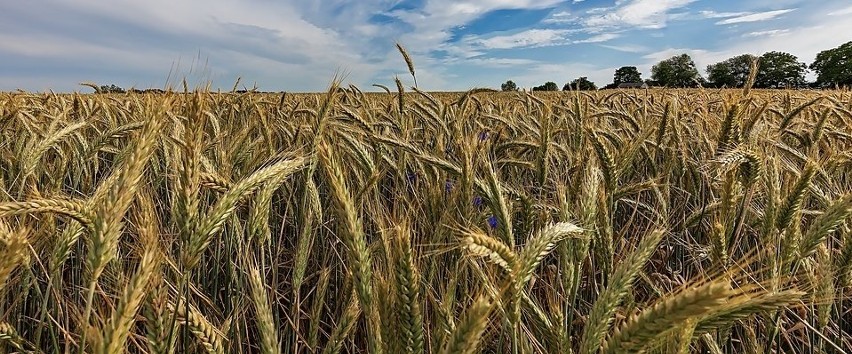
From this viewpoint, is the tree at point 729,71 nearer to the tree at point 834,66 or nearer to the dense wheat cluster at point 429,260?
the tree at point 834,66

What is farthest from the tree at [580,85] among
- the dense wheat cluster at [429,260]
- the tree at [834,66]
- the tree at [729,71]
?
the tree at [834,66]

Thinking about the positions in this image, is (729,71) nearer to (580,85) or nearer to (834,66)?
(834,66)

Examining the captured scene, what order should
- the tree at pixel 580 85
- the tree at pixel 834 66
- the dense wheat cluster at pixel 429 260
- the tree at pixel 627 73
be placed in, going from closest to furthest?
the dense wheat cluster at pixel 429 260 < the tree at pixel 580 85 < the tree at pixel 834 66 < the tree at pixel 627 73

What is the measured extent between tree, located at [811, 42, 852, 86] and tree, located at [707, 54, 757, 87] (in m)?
8.81

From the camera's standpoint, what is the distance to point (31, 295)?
212cm

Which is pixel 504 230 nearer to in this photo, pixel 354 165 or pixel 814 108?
pixel 354 165

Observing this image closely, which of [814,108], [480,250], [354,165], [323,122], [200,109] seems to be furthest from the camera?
[814,108]

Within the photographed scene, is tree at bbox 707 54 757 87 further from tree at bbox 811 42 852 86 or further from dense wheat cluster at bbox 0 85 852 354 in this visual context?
dense wheat cluster at bbox 0 85 852 354

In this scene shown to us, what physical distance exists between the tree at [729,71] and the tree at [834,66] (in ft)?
28.9

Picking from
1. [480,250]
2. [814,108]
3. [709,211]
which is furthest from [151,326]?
[814,108]

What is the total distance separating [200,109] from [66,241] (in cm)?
45

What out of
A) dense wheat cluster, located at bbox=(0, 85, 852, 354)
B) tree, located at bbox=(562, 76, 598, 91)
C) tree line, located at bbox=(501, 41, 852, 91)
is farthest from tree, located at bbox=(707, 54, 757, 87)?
dense wheat cluster, located at bbox=(0, 85, 852, 354)

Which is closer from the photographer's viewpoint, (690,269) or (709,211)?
(709,211)

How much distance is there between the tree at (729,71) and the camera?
6469 cm
